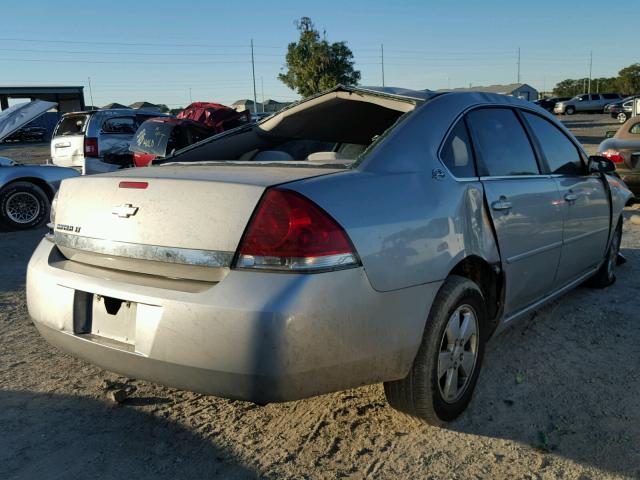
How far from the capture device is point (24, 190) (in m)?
8.78

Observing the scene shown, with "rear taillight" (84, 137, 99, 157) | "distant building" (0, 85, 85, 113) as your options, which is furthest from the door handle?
"distant building" (0, 85, 85, 113)

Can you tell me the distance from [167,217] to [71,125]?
1226 cm

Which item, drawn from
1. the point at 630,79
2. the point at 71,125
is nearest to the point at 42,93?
the point at 71,125

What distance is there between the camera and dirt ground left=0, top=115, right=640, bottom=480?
2.55 m

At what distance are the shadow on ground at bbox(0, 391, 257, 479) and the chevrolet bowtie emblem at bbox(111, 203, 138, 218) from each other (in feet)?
3.50

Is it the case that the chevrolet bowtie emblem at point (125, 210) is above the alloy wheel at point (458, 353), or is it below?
above

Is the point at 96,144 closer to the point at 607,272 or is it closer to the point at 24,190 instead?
the point at 24,190

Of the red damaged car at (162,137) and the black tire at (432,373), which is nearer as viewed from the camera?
the black tire at (432,373)

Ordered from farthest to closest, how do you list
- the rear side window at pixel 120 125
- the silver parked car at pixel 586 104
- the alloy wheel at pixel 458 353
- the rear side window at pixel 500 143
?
the silver parked car at pixel 586 104
the rear side window at pixel 120 125
the rear side window at pixel 500 143
the alloy wheel at pixel 458 353

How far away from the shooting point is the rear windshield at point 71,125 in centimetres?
1273

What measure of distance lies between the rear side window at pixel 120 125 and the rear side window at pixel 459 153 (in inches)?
421

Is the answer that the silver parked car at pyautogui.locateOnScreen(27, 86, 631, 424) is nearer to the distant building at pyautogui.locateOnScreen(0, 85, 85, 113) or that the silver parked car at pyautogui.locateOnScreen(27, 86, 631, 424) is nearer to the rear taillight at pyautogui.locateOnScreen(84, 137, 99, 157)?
the rear taillight at pyautogui.locateOnScreen(84, 137, 99, 157)

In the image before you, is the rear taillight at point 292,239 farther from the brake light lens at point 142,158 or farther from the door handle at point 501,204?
the brake light lens at point 142,158

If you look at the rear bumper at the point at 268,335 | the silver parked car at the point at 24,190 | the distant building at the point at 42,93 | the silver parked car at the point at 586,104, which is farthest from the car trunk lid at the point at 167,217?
the silver parked car at the point at 586,104
